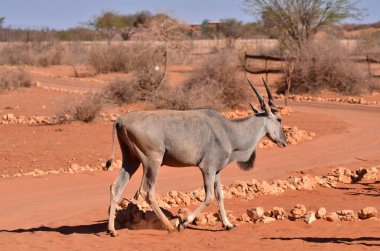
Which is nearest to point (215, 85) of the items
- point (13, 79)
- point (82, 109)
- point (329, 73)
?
point (82, 109)

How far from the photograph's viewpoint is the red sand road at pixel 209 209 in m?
8.78

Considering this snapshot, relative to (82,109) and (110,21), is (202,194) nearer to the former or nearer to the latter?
(82,109)

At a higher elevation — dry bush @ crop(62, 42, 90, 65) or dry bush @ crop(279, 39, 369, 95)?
dry bush @ crop(279, 39, 369, 95)

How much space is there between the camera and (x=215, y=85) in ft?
81.9

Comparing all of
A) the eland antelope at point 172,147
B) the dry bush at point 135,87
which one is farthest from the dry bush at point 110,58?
the eland antelope at point 172,147

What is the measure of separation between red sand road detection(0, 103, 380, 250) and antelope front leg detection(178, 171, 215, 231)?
129 mm

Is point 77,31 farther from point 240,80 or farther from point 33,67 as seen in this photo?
point 240,80

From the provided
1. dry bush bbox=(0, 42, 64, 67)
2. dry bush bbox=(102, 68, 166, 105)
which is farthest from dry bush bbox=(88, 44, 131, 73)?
dry bush bbox=(102, 68, 166, 105)

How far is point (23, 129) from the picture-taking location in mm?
21312

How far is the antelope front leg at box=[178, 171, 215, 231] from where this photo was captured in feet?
30.9

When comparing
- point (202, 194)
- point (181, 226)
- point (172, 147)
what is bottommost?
point (202, 194)

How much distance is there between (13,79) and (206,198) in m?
24.6

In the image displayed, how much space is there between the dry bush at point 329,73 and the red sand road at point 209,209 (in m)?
12.7

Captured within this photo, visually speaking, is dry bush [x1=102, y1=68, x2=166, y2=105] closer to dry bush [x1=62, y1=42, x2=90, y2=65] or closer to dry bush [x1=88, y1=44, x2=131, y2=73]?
dry bush [x1=88, y1=44, x2=131, y2=73]
